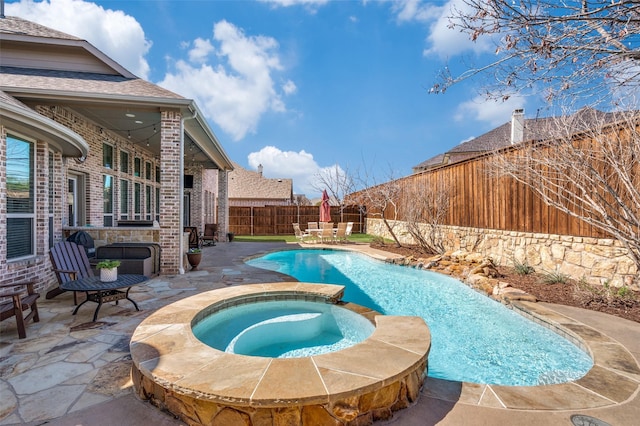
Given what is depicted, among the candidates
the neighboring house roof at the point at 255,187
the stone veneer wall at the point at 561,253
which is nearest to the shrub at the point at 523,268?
the stone veneer wall at the point at 561,253

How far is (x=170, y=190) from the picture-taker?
6.82 metres

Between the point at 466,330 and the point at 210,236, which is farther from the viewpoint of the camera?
the point at 210,236

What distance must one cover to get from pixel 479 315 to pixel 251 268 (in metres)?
5.20

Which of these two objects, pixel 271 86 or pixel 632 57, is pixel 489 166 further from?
pixel 271 86

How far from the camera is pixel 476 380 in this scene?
331cm

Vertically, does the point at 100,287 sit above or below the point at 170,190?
below

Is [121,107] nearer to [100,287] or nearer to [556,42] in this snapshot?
[100,287]

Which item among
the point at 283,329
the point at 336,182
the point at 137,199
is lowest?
the point at 283,329

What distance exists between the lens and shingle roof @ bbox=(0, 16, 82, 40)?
8.01 m

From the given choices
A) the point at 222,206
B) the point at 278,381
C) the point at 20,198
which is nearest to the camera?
the point at 278,381

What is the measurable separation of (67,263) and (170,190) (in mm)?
2411

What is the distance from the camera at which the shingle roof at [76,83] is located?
6.24 metres

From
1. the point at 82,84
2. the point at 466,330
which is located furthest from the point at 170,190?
the point at 466,330

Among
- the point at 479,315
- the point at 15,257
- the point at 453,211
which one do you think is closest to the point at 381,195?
the point at 453,211
